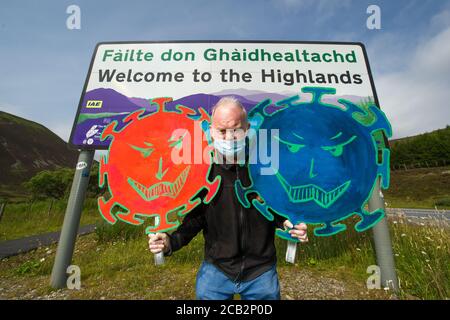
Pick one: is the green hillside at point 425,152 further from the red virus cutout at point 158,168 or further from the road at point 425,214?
the red virus cutout at point 158,168

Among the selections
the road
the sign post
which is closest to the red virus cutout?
the sign post

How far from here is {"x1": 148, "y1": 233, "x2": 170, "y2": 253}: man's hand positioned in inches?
52.8

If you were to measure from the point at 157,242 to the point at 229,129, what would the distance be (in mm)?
761

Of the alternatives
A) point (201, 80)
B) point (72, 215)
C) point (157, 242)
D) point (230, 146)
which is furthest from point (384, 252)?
point (72, 215)

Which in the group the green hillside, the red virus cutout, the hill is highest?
A: the hill

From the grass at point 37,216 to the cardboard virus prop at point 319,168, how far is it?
879 centimetres

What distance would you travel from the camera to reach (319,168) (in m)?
1.33

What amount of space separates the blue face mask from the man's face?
0.02 meters

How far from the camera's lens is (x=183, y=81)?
115 inches

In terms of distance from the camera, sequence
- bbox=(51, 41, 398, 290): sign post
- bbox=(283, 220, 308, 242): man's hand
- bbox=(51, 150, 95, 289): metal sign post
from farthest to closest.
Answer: bbox=(51, 150, 95, 289): metal sign post < bbox=(51, 41, 398, 290): sign post < bbox=(283, 220, 308, 242): man's hand

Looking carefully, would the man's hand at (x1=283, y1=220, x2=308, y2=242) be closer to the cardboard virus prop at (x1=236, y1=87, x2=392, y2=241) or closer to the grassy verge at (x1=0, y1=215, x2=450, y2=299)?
the cardboard virus prop at (x1=236, y1=87, x2=392, y2=241)

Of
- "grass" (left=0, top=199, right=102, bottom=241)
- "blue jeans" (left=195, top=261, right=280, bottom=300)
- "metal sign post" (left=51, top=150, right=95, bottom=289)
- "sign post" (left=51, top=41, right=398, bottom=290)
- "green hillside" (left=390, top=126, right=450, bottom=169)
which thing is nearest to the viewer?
"blue jeans" (left=195, top=261, right=280, bottom=300)
